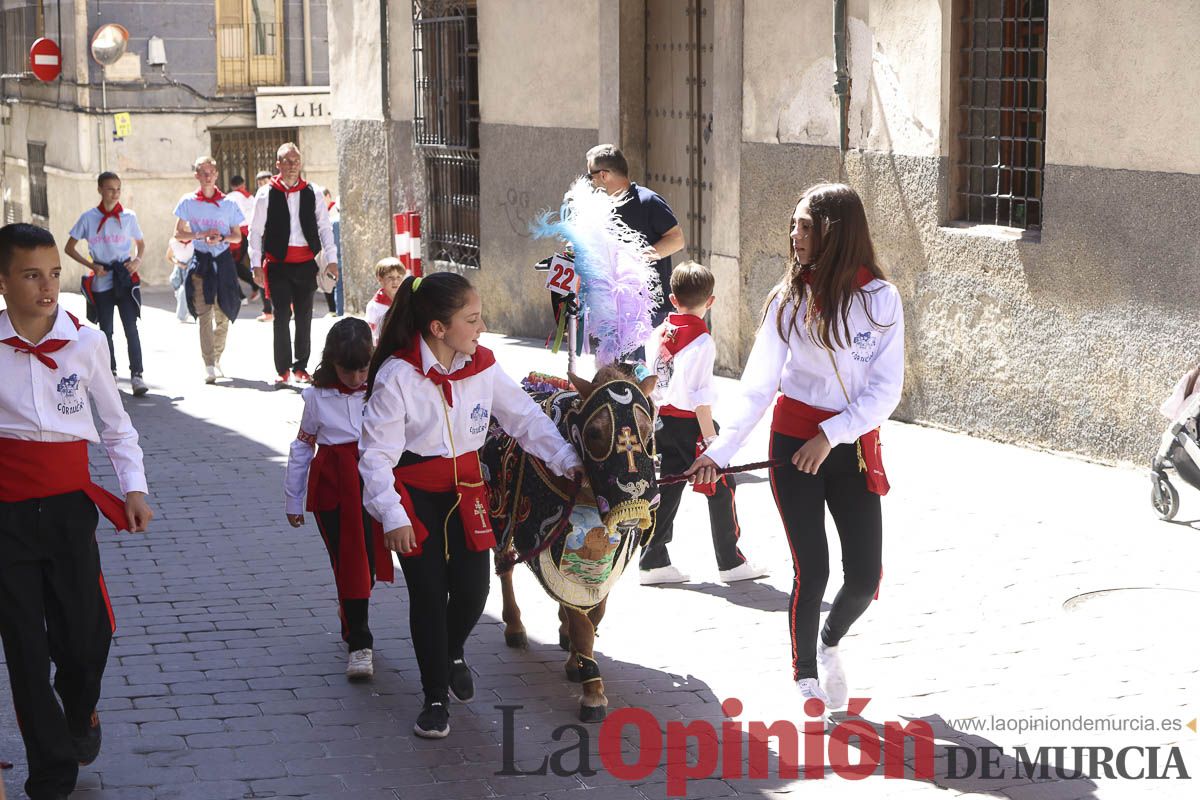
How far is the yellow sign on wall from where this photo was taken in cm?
2608

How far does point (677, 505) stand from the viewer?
747 centimetres

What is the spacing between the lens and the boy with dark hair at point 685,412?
734 centimetres

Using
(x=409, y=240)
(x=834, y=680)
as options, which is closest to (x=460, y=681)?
(x=834, y=680)

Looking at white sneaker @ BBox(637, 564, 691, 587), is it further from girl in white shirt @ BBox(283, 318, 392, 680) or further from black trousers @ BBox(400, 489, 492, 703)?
black trousers @ BBox(400, 489, 492, 703)

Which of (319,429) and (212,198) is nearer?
(319,429)

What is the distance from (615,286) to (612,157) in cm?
298

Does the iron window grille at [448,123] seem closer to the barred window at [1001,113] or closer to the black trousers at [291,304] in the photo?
the black trousers at [291,304]

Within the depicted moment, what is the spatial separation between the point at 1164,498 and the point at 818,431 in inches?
142

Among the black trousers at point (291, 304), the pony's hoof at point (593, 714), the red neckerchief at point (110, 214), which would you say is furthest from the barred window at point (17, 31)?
the pony's hoof at point (593, 714)

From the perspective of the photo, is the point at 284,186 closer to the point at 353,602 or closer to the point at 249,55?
the point at 353,602

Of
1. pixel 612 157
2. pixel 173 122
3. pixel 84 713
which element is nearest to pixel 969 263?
pixel 612 157

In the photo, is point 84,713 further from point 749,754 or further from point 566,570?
point 749,754

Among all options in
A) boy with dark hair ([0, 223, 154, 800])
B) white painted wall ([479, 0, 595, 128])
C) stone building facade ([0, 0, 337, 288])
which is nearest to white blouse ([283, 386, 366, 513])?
boy with dark hair ([0, 223, 154, 800])

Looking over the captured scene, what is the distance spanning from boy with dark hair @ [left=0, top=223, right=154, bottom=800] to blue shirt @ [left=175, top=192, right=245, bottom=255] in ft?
28.8
